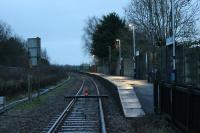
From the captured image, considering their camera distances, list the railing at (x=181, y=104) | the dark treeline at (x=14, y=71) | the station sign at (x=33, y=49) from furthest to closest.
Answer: the dark treeline at (x=14, y=71) → the station sign at (x=33, y=49) → the railing at (x=181, y=104)

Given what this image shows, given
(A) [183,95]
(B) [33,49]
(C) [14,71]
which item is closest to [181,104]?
(A) [183,95]

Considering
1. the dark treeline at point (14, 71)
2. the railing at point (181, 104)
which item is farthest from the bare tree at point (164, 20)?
the railing at point (181, 104)

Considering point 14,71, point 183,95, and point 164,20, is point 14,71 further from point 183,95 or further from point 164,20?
point 183,95

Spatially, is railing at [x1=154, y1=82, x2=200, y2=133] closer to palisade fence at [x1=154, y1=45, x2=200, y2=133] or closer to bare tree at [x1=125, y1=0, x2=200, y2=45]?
palisade fence at [x1=154, y1=45, x2=200, y2=133]

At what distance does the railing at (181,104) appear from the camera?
13.6m

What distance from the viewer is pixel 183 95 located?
15.4m

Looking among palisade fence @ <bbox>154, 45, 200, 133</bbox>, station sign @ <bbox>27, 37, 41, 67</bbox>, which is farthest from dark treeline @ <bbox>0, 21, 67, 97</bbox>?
palisade fence @ <bbox>154, 45, 200, 133</bbox>

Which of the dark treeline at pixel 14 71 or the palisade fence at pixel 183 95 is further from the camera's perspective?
the dark treeline at pixel 14 71

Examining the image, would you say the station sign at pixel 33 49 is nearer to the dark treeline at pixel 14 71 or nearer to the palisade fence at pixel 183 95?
the dark treeline at pixel 14 71

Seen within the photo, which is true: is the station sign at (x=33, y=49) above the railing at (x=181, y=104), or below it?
above

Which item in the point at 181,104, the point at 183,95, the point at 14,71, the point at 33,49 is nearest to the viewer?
the point at 183,95

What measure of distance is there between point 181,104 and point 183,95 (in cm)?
58

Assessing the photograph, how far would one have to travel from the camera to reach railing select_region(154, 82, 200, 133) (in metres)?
13.6

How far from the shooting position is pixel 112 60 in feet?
402
